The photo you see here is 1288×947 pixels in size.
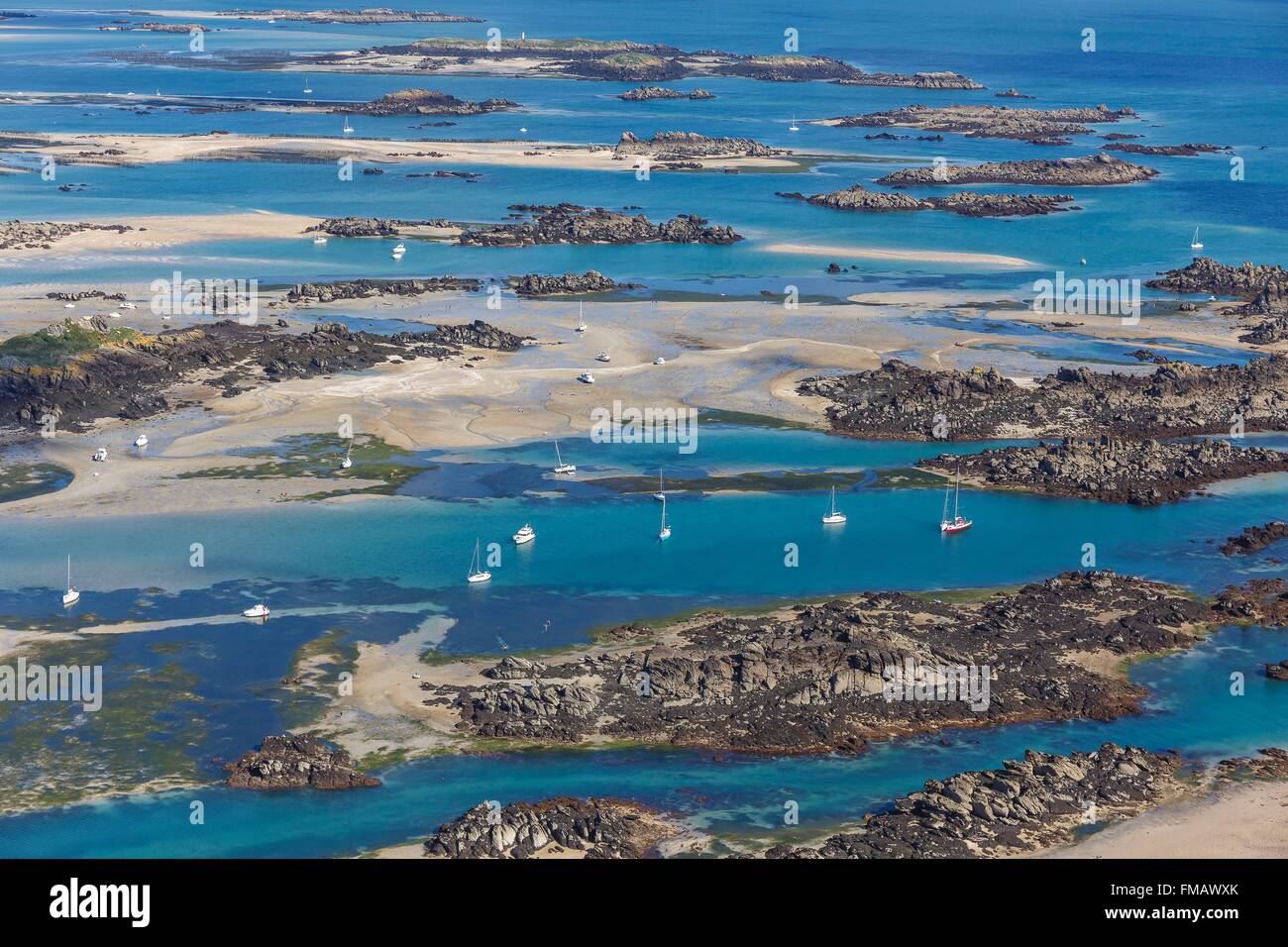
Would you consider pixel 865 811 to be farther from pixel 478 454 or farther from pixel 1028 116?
pixel 1028 116

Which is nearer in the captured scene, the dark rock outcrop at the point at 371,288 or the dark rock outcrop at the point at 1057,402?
the dark rock outcrop at the point at 1057,402

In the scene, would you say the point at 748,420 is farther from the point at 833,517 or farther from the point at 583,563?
the point at 583,563

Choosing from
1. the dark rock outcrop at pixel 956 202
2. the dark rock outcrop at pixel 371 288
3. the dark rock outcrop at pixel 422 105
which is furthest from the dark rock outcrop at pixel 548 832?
the dark rock outcrop at pixel 422 105

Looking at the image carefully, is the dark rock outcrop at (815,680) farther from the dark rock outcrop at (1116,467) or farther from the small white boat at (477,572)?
the dark rock outcrop at (1116,467)

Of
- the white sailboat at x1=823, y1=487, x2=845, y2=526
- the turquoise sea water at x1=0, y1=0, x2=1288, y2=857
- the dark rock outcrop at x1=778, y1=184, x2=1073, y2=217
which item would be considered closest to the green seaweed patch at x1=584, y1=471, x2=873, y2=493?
the turquoise sea water at x1=0, y1=0, x2=1288, y2=857

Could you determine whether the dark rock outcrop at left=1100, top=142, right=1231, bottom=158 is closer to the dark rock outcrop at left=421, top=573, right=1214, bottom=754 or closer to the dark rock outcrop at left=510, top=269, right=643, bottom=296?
the dark rock outcrop at left=510, top=269, right=643, bottom=296
